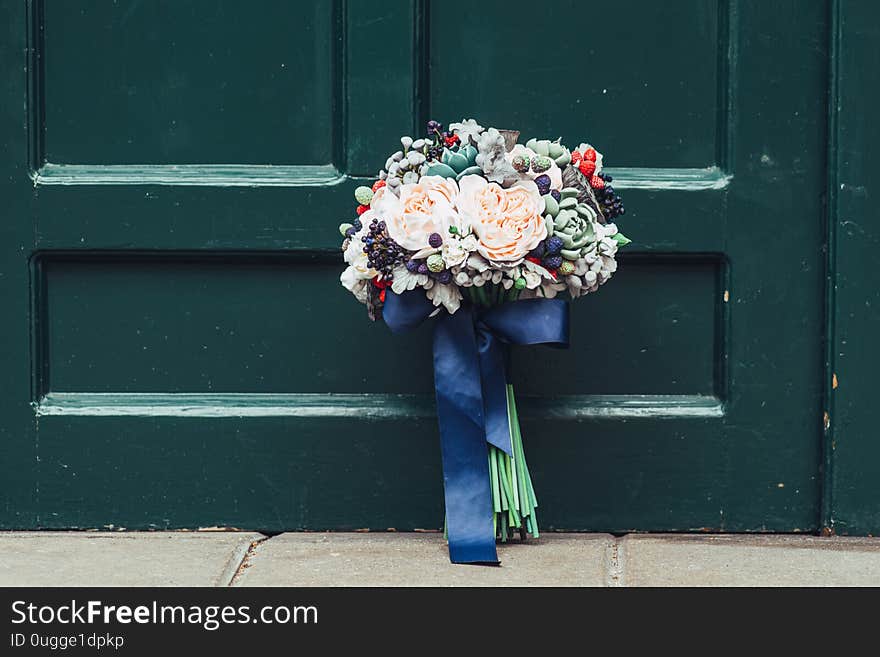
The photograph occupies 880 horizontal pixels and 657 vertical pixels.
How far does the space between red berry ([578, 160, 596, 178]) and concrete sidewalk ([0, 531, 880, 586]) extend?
817 millimetres

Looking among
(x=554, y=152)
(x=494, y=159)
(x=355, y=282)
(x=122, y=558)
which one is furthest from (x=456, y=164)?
(x=122, y=558)

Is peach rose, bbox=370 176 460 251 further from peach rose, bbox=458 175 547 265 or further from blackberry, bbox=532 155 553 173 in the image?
blackberry, bbox=532 155 553 173

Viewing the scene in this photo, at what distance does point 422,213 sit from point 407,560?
0.75 meters

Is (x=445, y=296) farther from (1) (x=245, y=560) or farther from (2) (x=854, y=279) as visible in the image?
(2) (x=854, y=279)

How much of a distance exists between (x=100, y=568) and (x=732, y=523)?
1.43m

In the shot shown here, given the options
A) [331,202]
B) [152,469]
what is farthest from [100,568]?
[331,202]

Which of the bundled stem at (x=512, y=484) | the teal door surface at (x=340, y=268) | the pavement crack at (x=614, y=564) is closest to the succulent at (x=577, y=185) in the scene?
the teal door surface at (x=340, y=268)

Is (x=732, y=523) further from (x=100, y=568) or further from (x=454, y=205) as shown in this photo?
(x=100, y=568)

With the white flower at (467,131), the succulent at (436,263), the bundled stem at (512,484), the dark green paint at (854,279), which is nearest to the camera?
the succulent at (436,263)

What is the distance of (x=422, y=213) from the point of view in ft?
9.46

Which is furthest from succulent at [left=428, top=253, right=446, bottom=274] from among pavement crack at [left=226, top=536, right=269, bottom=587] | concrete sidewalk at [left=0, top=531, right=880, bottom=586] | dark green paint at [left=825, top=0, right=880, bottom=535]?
dark green paint at [left=825, top=0, right=880, bottom=535]

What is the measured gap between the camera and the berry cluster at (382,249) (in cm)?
292

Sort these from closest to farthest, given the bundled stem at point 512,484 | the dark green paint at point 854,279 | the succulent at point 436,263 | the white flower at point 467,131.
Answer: the succulent at point 436,263 < the white flower at point 467,131 < the bundled stem at point 512,484 < the dark green paint at point 854,279

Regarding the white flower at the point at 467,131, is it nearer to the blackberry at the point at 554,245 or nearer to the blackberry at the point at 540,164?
the blackberry at the point at 540,164
